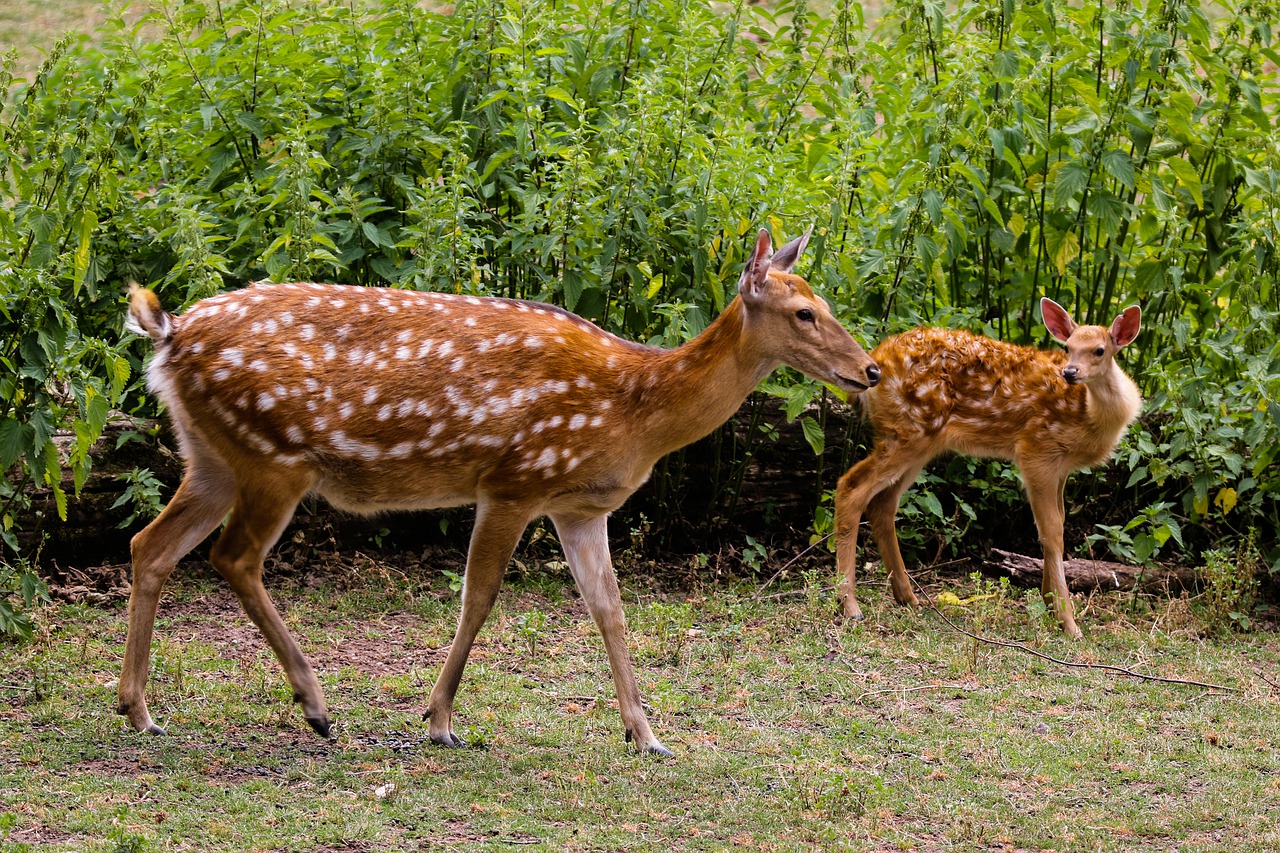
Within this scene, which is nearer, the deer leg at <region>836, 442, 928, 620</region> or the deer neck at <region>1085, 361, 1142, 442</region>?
the deer neck at <region>1085, 361, 1142, 442</region>

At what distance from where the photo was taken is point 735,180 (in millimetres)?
7918

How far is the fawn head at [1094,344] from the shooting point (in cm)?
794

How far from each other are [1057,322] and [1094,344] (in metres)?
0.40

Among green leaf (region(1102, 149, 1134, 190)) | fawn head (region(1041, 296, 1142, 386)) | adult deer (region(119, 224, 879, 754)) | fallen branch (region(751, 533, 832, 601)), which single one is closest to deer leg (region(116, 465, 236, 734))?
adult deer (region(119, 224, 879, 754))

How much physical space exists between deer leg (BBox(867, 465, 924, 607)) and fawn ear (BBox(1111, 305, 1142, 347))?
4.13 feet

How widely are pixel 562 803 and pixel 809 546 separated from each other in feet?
12.8

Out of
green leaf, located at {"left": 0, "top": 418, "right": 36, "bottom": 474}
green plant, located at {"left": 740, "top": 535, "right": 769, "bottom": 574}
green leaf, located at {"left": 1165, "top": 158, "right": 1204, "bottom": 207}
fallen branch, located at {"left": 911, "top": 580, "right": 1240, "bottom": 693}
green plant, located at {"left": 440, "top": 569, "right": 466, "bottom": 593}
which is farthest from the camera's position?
green plant, located at {"left": 740, "top": 535, "right": 769, "bottom": 574}

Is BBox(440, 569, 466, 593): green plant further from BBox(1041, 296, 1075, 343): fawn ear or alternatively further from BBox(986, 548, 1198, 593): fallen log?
BBox(1041, 296, 1075, 343): fawn ear

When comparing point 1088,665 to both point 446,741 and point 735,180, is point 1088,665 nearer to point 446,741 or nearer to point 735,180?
point 735,180

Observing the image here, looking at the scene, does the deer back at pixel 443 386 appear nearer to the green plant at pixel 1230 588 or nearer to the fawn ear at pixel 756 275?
the fawn ear at pixel 756 275

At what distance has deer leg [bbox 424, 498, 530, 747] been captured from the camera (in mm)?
5738

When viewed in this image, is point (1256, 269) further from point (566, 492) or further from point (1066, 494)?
point (566, 492)

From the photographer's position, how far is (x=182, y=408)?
570cm

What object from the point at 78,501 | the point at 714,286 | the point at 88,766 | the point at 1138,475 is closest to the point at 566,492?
the point at 88,766
